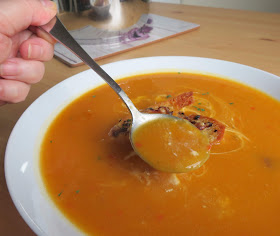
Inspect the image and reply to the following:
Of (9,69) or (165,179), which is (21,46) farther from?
(165,179)

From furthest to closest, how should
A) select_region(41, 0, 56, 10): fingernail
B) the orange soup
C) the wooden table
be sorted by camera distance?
the wooden table → select_region(41, 0, 56, 10): fingernail → the orange soup

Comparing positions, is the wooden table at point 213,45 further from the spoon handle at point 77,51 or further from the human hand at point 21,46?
the spoon handle at point 77,51

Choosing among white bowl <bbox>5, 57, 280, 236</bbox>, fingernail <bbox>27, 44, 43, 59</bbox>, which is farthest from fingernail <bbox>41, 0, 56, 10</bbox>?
white bowl <bbox>5, 57, 280, 236</bbox>

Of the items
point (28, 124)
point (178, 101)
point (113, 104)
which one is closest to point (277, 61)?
point (178, 101)

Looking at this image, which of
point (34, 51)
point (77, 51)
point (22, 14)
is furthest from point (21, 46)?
point (77, 51)

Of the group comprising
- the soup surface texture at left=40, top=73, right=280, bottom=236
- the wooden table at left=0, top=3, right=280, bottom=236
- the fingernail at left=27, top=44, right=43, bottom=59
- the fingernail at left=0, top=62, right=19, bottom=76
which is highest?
the fingernail at left=27, top=44, right=43, bottom=59

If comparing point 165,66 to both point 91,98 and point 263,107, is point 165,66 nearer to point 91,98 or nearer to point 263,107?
point 91,98

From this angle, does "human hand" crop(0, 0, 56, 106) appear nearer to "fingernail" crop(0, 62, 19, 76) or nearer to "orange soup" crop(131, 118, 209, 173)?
"fingernail" crop(0, 62, 19, 76)

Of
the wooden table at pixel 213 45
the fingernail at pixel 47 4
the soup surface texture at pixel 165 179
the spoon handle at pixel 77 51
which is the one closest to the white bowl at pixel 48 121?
the soup surface texture at pixel 165 179
